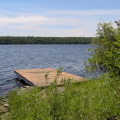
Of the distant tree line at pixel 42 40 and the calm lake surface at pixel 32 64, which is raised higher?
the distant tree line at pixel 42 40

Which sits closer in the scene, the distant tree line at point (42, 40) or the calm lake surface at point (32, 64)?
the calm lake surface at point (32, 64)

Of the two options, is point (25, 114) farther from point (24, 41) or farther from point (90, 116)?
point (24, 41)

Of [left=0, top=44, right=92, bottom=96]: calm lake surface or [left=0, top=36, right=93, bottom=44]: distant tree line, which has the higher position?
[left=0, top=36, right=93, bottom=44]: distant tree line

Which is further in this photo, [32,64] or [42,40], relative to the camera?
[42,40]

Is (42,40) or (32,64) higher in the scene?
(42,40)

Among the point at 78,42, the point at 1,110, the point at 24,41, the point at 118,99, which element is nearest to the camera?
the point at 118,99

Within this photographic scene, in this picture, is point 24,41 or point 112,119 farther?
point 24,41

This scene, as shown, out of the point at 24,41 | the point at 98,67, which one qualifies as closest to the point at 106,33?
the point at 98,67

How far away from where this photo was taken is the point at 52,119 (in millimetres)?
3312

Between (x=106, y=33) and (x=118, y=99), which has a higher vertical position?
(x=106, y=33)

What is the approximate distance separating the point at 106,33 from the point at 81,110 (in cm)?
563

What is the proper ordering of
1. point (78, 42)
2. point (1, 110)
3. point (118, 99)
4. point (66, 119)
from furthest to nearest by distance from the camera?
1. point (78, 42)
2. point (1, 110)
3. point (118, 99)
4. point (66, 119)

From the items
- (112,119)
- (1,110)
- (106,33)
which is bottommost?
(1,110)

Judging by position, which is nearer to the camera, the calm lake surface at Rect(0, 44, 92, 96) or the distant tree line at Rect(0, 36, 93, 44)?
the calm lake surface at Rect(0, 44, 92, 96)
